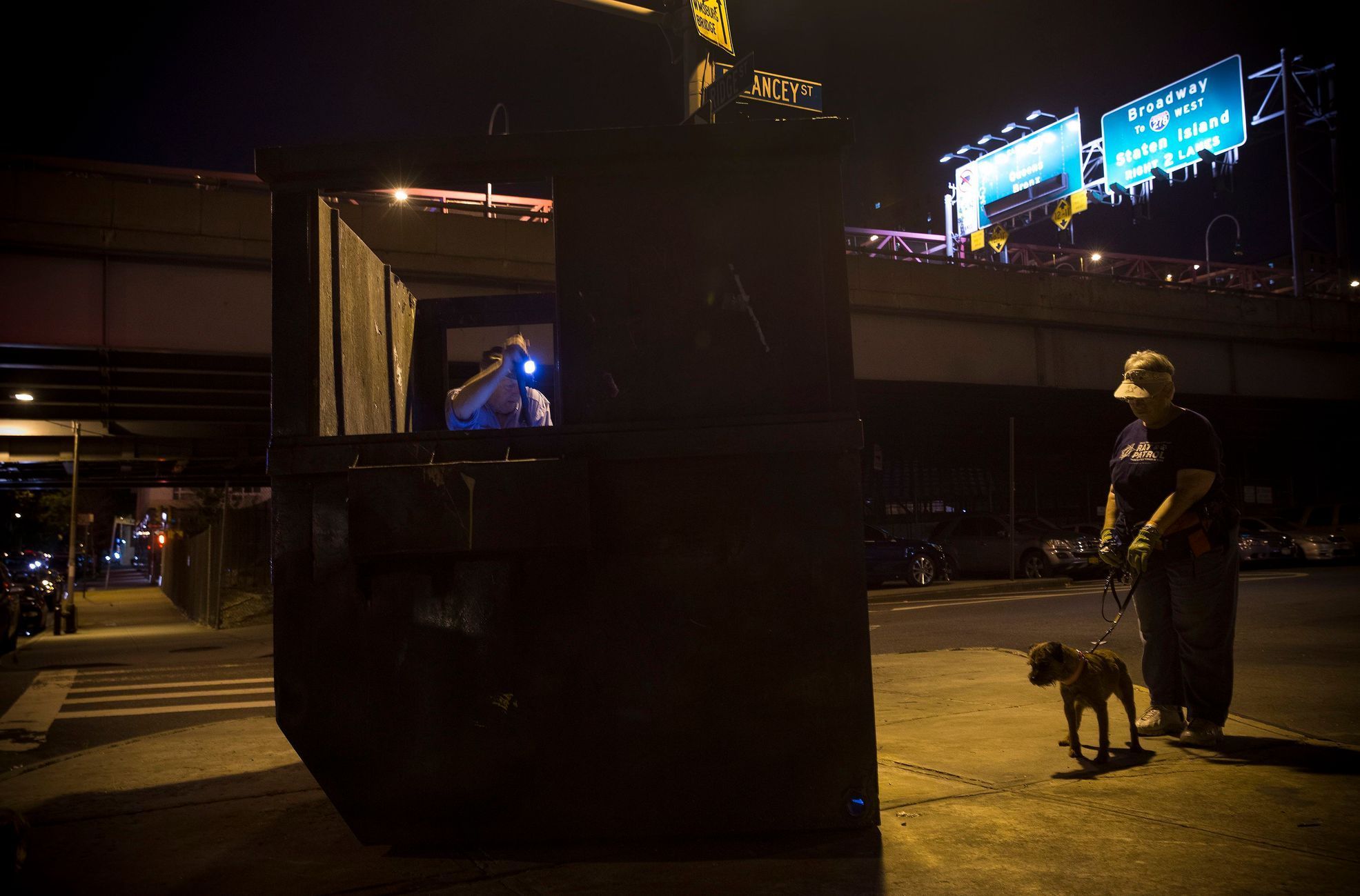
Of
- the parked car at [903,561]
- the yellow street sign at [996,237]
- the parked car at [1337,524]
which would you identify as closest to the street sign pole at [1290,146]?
the yellow street sign at [996,237]

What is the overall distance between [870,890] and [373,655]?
1743 millimetres

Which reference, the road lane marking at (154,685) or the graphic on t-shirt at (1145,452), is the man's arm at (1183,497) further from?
the road lane marking at (154,685)

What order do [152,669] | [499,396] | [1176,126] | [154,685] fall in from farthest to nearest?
1. [1176,126]
2. [152,669]
3. [154,685]
4. [499,396]

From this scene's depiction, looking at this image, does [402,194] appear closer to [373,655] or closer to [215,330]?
[215,330]

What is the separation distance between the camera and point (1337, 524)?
26328 millimetres

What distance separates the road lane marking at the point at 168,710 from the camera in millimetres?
8883

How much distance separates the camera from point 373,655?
11.4 ft

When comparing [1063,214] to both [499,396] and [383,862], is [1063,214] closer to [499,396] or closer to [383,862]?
[499,396]

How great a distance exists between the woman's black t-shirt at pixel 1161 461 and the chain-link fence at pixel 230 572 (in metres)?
18.1

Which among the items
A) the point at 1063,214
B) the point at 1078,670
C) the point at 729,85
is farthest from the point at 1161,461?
the point at 1063,214

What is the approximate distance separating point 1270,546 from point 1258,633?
1795 centimetres

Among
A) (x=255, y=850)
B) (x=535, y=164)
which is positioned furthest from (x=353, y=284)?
(x=255, y=850)

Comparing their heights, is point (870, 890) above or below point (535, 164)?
below

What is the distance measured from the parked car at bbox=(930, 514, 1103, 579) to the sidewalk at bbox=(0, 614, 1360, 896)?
18.9 metres
